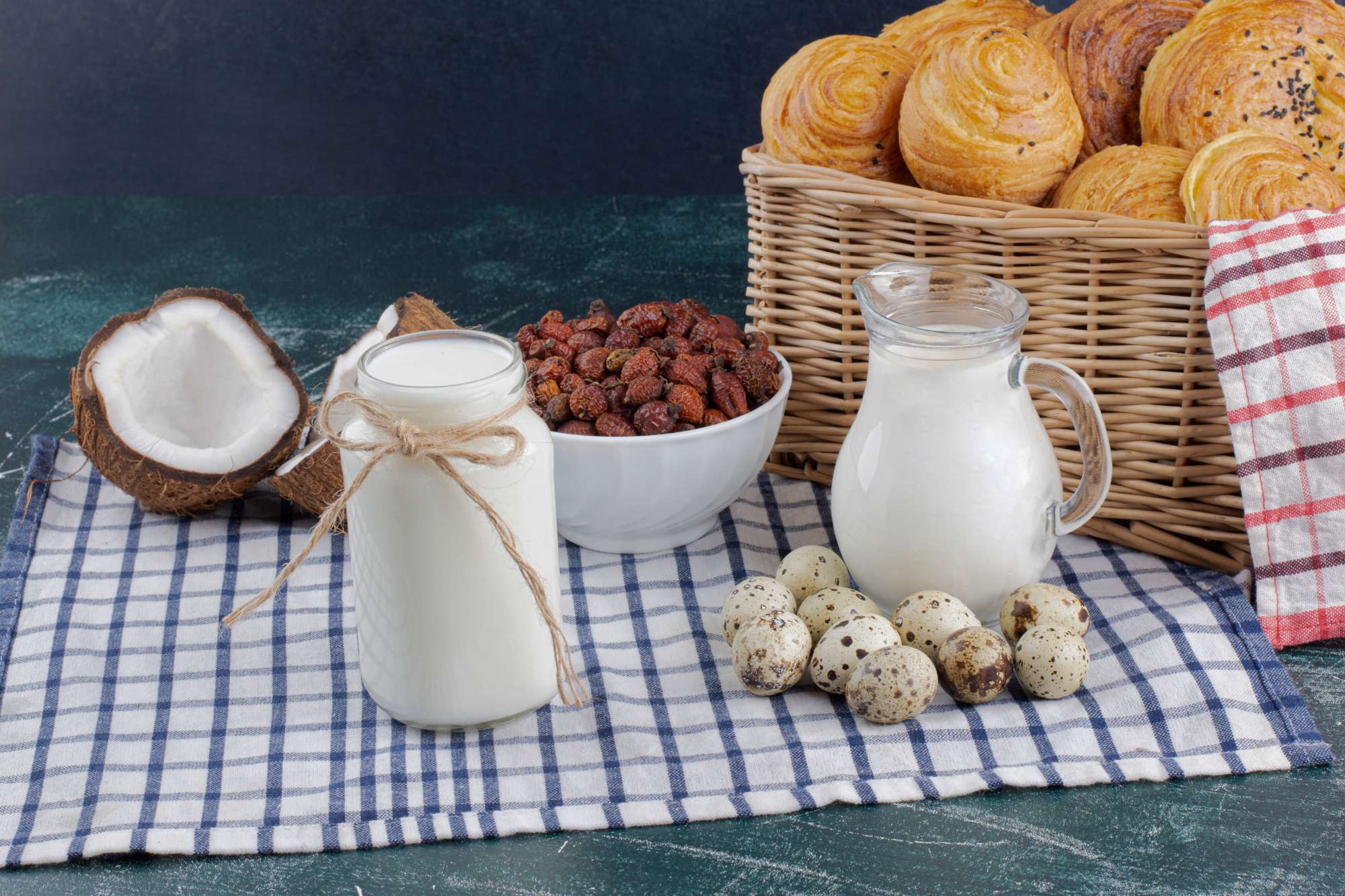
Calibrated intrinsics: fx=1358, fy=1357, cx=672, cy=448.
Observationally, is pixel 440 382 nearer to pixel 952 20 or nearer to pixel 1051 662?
pixel 1051 662

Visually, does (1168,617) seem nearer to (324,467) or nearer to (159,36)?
(324,467)

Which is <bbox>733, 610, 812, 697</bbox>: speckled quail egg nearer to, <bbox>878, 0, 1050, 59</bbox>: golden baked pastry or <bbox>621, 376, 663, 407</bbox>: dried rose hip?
<bbox>621, 376, 663, 407</bbox>: dried rose hip

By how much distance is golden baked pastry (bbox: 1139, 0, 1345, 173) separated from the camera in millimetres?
1467

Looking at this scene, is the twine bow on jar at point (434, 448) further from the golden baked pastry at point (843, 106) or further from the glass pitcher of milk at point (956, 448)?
the golden baked pastry at point (843, 106)

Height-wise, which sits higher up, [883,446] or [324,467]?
[883,446]

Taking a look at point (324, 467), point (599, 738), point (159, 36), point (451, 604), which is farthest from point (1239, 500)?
point (159, 36)

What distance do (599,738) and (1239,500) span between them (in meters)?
0.72

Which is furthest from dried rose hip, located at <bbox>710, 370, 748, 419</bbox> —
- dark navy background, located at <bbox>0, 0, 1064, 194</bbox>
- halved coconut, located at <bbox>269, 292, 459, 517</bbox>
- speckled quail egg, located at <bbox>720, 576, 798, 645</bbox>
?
dark navy background, located at <bbox>0, 0, 1064, 194</bbox>

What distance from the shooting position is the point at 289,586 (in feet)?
4.76

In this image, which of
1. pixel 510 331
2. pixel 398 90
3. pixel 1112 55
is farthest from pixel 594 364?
pixel 398 90

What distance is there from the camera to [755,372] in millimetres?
1466

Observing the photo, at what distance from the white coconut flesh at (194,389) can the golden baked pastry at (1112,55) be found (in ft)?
3.28

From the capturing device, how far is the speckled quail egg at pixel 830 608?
1.27 meters

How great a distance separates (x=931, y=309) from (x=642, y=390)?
0.31 metres
